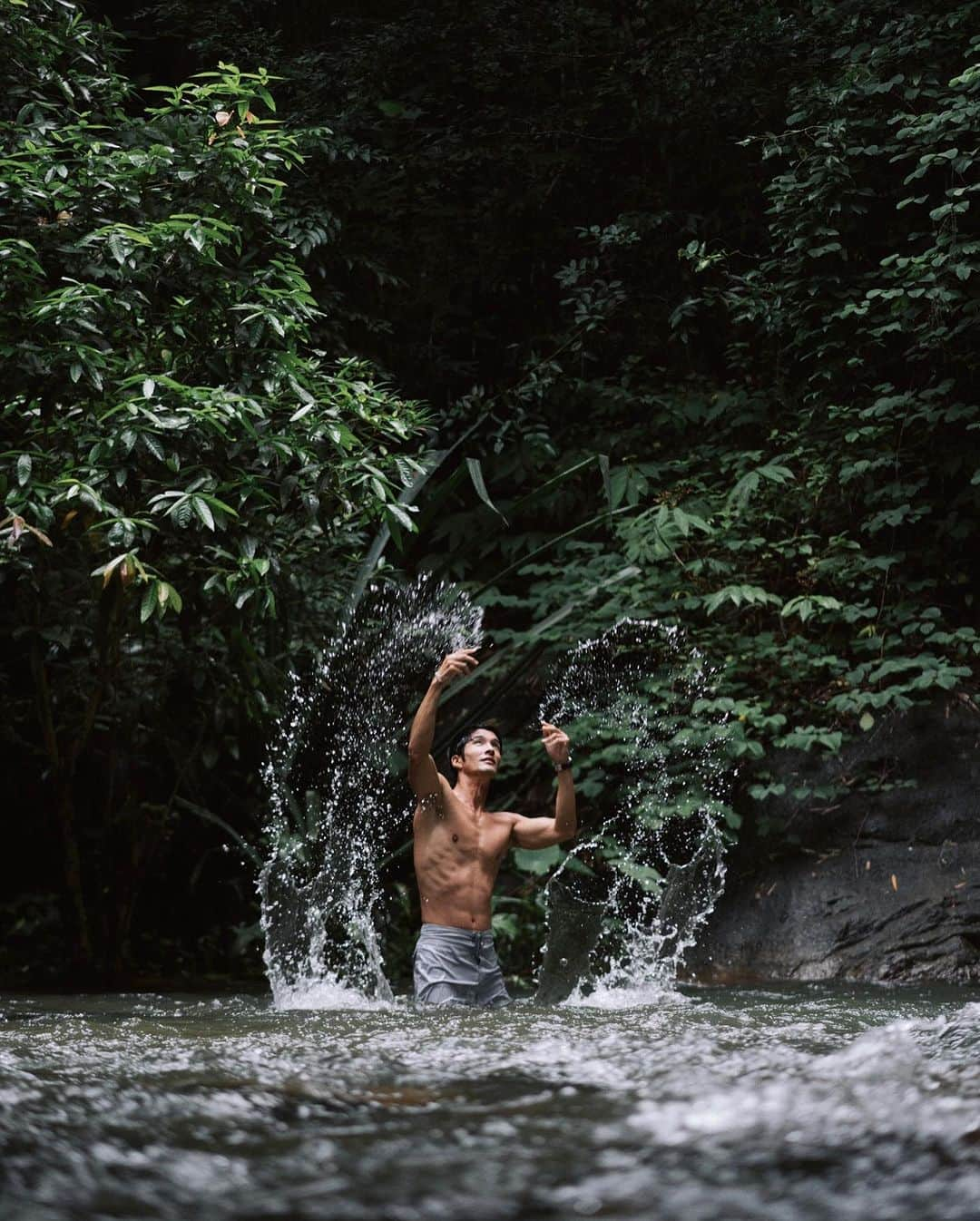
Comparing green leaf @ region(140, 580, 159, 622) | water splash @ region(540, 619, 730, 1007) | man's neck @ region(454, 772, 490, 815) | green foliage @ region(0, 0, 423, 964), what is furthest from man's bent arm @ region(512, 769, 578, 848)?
green leaf @ region(140, 580, 159, 622)

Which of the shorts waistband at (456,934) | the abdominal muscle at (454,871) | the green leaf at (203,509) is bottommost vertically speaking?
the shorts waistband at (456,934)

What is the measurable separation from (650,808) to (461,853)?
94.5 inches

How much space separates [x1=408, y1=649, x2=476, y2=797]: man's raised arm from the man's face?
7.6 inches

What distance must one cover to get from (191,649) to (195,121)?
257 cm

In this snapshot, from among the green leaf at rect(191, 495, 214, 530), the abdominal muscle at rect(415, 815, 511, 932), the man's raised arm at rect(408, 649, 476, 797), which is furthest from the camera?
the abdominal muscle at rect(415, 815, 511, 932)

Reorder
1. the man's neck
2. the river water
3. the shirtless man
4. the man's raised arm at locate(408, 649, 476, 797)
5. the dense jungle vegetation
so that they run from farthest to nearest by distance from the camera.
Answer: the dense jungle vegetation → the man's neck → the shirtless man → the man's raised arm at locate(408, 649, 476, 797) → the river water

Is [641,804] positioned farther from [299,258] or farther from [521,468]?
[299,258]

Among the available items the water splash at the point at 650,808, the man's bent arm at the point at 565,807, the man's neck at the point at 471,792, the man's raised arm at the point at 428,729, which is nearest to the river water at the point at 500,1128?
the man's raised arm at the point at 428,729

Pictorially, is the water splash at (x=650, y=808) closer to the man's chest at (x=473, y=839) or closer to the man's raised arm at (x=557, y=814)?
the man's raised arm at (x=557, y=814)

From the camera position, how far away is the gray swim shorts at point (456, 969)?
498 cm

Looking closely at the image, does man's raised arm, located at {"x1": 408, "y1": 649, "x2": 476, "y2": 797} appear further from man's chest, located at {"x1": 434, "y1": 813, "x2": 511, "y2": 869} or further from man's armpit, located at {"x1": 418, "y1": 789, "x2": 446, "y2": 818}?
man's chest, located at {"x1": 434, "y1": 813, "x2": 511, "y2": 869}

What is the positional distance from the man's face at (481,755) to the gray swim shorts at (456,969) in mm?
655

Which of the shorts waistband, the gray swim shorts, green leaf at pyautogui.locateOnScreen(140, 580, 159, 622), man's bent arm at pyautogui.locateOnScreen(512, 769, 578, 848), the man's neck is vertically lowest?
the gray swim shorts

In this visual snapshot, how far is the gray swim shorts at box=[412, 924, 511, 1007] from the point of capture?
4977 mm
